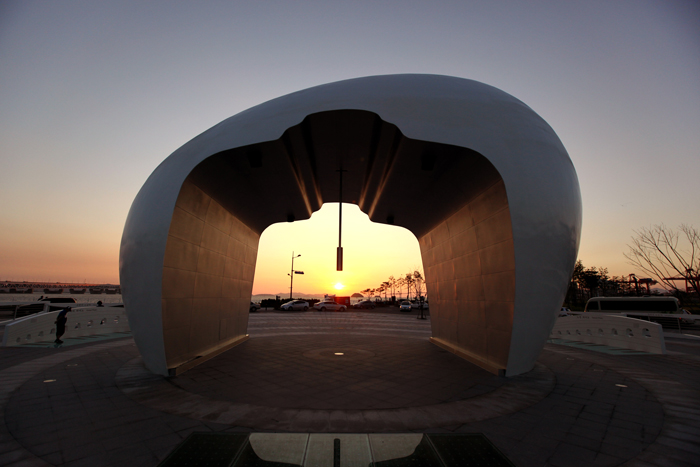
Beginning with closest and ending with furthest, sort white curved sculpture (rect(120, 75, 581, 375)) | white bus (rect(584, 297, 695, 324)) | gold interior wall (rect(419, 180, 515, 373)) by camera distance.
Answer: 1. white curved sculpture (rect(120, 75, 581, 375))
2. gold interior wall (rect(419, 180, 515, 373))
3. white bus (rect(584, 297, 695, 324))

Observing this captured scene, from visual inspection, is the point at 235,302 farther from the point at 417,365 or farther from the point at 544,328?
the point at 544,328

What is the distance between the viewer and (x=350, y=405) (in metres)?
6.06

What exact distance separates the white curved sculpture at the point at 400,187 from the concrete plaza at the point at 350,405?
1.29 meters

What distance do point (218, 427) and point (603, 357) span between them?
13.3m

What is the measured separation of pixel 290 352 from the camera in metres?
11.6

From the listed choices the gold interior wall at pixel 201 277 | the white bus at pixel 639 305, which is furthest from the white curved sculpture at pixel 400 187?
the white bus at pixel 639 305

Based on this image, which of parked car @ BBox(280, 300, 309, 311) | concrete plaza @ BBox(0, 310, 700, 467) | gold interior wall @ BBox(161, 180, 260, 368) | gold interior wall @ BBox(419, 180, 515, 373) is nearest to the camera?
concrete plaza @ BBox(0, 310, 700, 467)

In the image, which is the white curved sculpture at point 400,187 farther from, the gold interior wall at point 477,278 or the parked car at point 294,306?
the parked car at point 294,306

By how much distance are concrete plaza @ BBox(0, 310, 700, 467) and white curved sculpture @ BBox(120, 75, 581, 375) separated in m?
1.29

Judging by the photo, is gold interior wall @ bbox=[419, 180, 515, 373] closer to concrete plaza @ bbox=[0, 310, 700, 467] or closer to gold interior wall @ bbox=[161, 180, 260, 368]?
concrete plaza @ bbox=[0, 310, 700, 467]

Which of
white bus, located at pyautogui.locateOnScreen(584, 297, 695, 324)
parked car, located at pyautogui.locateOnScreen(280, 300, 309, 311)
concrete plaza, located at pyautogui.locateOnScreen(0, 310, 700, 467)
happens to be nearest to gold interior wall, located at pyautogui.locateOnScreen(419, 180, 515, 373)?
concrete plaza, located at pyautogui.locateOnScreen(0, 310, 700, 467)

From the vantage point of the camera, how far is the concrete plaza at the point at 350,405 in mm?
4414

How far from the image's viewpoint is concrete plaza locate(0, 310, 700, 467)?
14.5 ft

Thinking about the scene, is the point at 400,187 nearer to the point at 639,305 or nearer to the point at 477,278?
the point at 477,278
